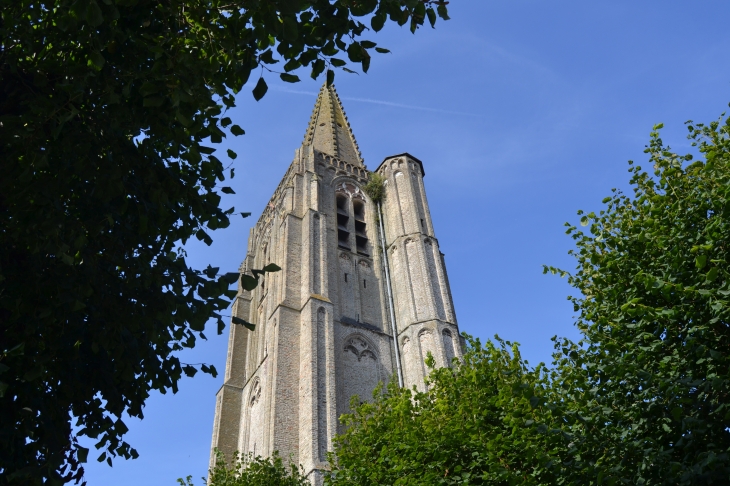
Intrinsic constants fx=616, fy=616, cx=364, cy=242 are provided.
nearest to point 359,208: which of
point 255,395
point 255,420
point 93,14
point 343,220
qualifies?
point 343,220

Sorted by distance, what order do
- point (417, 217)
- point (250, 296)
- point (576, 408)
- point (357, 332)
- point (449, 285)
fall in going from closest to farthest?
point (576, 408), point (357, 332), point (449, 285), point (417, 217), point (250, 296)

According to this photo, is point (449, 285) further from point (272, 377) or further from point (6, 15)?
point (6, 15)

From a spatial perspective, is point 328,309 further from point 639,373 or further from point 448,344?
point 639,373

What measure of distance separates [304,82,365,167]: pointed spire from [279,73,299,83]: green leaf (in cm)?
2998

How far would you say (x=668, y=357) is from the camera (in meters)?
6.77

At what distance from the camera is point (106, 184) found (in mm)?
5438

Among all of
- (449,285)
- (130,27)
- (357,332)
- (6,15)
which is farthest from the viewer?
(449,285)

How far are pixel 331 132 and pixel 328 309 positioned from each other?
18.0m

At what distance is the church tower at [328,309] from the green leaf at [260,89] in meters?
15.0

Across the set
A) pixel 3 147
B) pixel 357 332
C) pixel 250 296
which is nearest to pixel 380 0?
pixel 3 147

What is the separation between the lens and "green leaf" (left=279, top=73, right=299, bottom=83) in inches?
225

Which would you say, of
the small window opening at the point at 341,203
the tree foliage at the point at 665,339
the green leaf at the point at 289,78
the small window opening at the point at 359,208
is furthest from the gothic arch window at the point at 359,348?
the green leaf at the point at 289,78

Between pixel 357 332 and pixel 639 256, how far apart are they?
17.7 m

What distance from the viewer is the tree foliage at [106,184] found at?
17.0 ft
